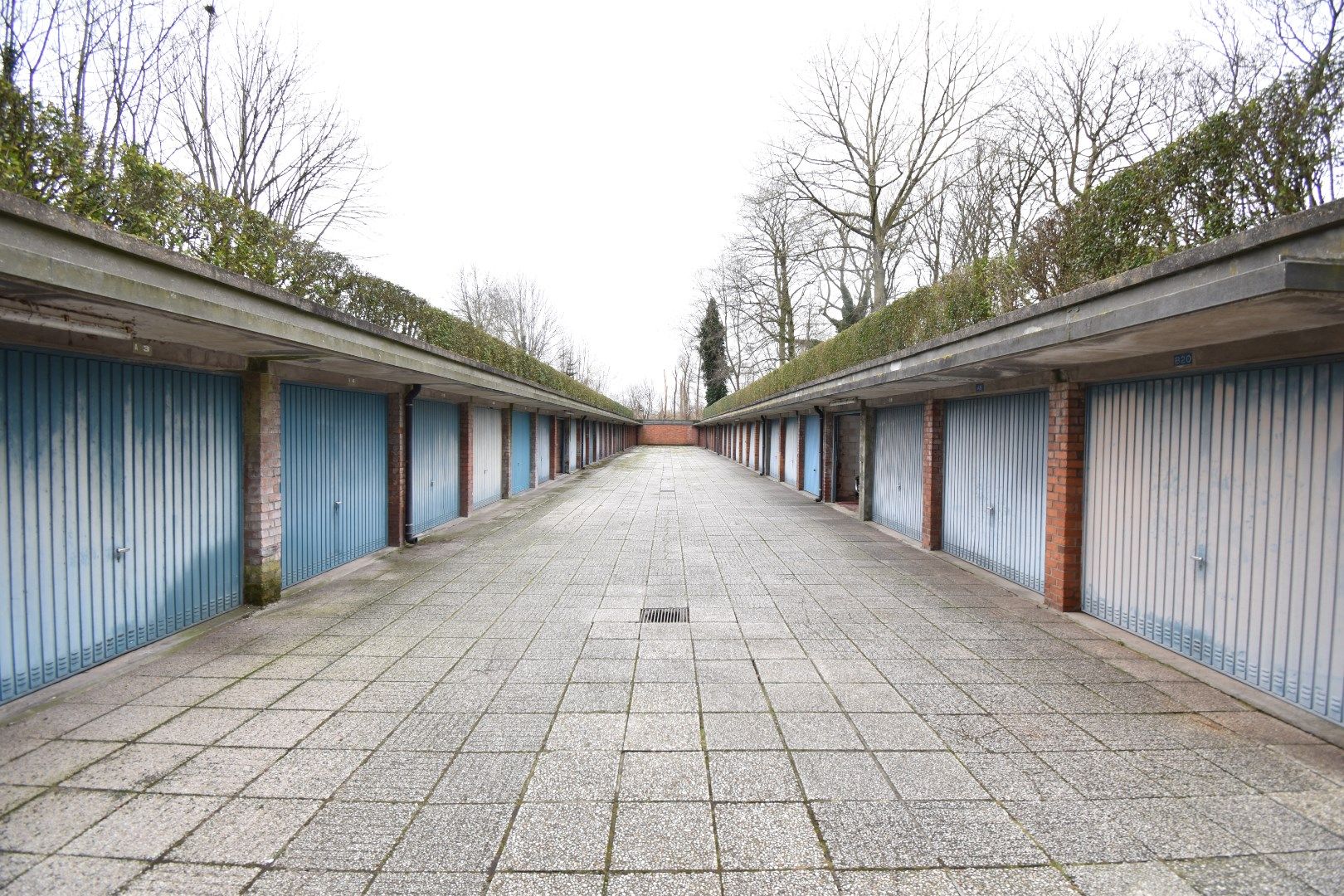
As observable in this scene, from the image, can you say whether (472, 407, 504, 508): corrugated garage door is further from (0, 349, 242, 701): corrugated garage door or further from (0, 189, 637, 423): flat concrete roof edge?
(0, 189, 637, 423): flat concrete roof edge

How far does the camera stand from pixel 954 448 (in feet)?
26.9

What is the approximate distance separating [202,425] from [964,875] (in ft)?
20.8

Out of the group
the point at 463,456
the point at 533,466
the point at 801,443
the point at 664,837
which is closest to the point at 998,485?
the point at 664,837

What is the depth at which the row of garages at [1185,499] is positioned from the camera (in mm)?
3514

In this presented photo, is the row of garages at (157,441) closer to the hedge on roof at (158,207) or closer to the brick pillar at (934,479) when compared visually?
the hedge on roof at (158,207)

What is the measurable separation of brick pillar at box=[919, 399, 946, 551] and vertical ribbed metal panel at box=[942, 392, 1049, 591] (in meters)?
0.12

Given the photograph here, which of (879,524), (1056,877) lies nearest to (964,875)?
(1056,877)

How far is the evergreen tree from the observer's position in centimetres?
4797

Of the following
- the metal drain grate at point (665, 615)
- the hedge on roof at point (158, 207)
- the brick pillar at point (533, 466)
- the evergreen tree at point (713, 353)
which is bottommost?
the metal drain grate at point (665, 615)

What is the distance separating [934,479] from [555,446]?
14.1 m

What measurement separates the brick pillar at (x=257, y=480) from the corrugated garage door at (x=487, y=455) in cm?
636

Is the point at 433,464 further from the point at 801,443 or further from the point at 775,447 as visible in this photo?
the point at 775,447

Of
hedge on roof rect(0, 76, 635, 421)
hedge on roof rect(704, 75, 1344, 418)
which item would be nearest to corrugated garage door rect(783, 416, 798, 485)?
hedge on roof rect(704, 75, 1344, 418)

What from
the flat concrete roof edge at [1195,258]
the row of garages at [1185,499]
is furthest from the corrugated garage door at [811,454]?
the flat concrete roof edge at [1195,258]
